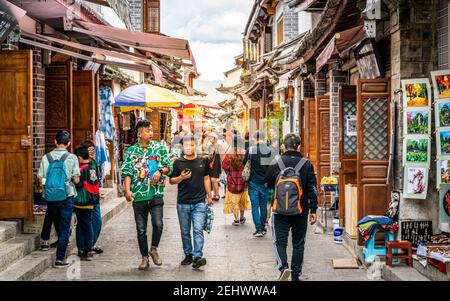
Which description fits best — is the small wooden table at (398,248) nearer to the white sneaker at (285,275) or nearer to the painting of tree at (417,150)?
the painting of tree at (417,150)

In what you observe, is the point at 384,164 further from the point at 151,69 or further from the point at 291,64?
the point at 291,64

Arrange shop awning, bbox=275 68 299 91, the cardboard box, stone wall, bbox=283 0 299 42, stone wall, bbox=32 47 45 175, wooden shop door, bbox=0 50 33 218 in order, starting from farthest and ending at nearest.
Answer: stone wall, bbox=283 0 299 42
shop awning, bbox=275 68 299 91
stone wall, bbox=32 47 45 175
the cardboard box
wooden shop door, bbox=0 50 33 218

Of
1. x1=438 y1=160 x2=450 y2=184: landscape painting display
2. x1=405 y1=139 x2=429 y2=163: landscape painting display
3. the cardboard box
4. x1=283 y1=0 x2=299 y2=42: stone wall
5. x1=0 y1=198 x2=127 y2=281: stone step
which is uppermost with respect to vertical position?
x1=283 y1=0 x2=299 y2=42: stone wall

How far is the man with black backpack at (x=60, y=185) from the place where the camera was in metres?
9.10

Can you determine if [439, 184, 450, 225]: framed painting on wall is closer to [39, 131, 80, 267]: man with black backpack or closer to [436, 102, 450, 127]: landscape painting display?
[436, 102, 450, 127]: landscape painting display

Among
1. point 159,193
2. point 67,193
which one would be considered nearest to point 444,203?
point 159,193

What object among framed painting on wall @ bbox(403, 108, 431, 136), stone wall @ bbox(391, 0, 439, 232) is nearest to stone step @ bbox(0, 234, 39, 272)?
stone wall @ bbox(391, 0, 439, 232)

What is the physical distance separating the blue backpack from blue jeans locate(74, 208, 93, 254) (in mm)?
728

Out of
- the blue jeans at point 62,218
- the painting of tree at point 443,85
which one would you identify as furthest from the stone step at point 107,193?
the painting of tree at point 443,85

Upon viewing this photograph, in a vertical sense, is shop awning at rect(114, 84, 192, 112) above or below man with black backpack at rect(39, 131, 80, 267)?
above

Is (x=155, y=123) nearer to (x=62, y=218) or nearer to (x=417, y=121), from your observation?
(x=62, y=218)

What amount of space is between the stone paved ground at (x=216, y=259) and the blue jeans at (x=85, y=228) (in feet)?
0.84

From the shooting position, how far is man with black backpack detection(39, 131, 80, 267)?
910cm

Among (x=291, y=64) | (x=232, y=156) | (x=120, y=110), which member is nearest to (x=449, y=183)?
(x=232, y=156)
